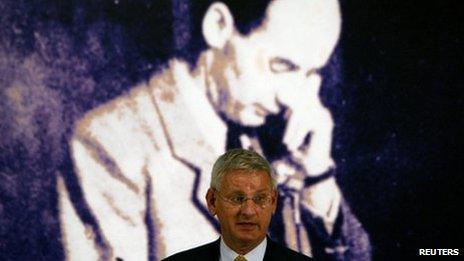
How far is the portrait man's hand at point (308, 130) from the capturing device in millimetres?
3582

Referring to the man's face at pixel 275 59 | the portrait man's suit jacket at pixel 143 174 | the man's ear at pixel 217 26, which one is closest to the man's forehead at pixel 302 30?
the man's face at pixel 275 59

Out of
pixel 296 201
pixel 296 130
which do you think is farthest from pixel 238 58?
pixel 296 201

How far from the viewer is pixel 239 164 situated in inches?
92.4

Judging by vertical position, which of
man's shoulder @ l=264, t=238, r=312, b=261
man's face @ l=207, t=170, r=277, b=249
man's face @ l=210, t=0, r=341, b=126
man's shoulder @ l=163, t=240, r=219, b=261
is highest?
man's face @ l=210, t=0, r=341, b=126

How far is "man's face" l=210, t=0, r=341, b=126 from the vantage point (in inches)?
141

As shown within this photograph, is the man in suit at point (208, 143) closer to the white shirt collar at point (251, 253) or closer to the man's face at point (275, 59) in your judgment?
the man's face at point (275, 59)

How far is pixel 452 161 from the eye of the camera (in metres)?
3.63

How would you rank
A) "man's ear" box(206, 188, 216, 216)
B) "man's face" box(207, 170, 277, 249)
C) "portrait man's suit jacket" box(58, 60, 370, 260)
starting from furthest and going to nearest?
1. "portrait man's suit jacket" box(58, 60, 370, 260)
2. "man's ear" box(206, 188, 216, 216)
3. "man's face" box(207, 170, 277, 249)

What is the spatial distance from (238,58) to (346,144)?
58 cm

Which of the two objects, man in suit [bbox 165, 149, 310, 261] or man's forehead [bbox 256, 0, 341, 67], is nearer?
man in suit [bbox 165, 149, 310, 261]

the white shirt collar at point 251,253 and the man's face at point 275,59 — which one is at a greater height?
the man's face at point 275,59

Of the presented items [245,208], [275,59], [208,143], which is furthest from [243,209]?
[275,59]

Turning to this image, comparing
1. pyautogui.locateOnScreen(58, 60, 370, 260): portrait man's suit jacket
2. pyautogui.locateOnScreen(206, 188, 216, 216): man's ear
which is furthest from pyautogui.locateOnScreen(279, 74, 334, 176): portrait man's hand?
pyautogui.locateOnScreen(206, 188, 216, 216): man's ear

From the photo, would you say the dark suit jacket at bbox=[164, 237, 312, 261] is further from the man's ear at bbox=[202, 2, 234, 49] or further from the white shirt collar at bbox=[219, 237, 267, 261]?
the man's ear at bbox=[202, 2, 234, 49]
